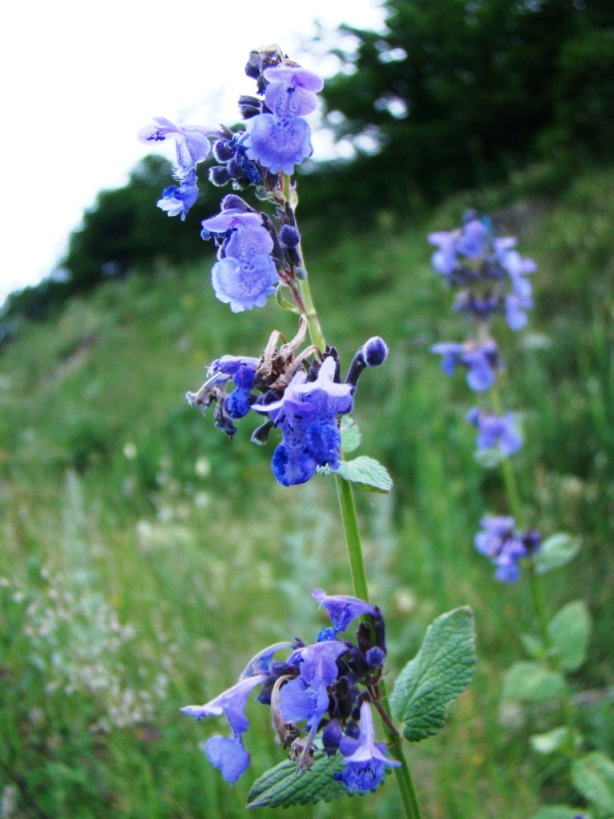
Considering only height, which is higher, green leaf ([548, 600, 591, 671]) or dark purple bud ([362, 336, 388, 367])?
dark purple bud ([362, 336, 388, 367])

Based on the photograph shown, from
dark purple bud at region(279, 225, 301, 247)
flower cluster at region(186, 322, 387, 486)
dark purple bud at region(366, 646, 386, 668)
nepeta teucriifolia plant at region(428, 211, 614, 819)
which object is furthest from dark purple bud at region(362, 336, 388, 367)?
nepeta teucriifolia plant at region(428, 211, 614, 819)

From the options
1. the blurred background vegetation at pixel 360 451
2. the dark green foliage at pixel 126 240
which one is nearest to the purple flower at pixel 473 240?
the blurred background vegetation at pixel 360 451

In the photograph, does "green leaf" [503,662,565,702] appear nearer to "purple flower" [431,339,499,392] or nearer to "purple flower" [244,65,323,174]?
"purple flower" [431,339,499,392]

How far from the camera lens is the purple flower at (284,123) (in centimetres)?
99

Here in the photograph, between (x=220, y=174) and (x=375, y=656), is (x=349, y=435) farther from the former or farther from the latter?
(x=220, y=174)

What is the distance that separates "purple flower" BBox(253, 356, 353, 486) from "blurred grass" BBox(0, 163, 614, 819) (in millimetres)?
1098

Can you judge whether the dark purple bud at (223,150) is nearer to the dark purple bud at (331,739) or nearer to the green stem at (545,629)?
the dark purple bud at (331,739)

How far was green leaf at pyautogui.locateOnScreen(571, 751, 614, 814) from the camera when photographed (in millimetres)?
1737

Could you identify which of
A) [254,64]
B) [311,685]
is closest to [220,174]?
[254,64]

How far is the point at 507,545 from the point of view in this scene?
2314 mm

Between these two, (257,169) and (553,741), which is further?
(553,741)

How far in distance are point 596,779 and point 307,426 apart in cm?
144

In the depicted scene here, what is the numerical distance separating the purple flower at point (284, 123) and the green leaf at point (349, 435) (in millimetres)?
Answer: 408

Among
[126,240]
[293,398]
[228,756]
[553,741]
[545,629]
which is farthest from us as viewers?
[126,240]
